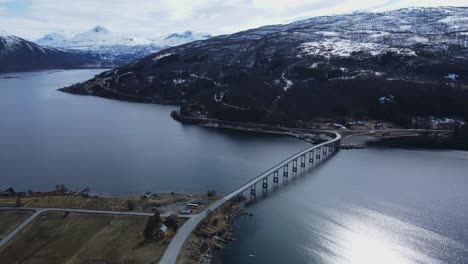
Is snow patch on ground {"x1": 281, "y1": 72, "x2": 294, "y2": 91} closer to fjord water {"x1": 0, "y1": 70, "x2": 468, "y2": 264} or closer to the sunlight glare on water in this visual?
fjord water {"x1": 0, "y1": 70, "x2": 468, "y2": 264}

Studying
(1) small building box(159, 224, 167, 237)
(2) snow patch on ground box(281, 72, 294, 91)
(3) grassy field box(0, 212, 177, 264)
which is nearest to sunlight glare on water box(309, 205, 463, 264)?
(1) small building box(159, 224, 167, 237)

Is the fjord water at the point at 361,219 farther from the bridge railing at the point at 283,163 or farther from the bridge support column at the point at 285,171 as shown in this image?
the bridge railing at the point at 283,163

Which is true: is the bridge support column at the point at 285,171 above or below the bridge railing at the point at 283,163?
below

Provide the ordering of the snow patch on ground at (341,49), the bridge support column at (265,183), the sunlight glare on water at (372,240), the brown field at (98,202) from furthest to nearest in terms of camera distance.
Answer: the snow patch on ground at (341,49) → the bridge support column at (265,183) → the brown field at (98,202) → the sunlight glare on water at (372,240)

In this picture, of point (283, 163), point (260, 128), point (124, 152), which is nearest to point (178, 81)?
point (260, 128)

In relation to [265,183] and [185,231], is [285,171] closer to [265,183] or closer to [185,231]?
[265,183]

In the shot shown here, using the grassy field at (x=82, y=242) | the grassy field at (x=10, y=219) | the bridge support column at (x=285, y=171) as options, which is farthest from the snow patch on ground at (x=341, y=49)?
the grassy field at (x=10, y=219)

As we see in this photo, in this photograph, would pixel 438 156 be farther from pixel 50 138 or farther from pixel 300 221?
pixel 50 138

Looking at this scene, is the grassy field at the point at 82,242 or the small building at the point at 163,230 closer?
the grassy field at the point at 82,242
